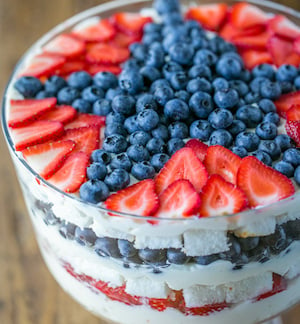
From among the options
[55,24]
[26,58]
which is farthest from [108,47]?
[55,24]

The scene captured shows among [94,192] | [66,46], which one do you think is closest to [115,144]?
[94,192]

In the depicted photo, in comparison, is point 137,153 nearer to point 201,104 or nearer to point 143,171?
point 143,171

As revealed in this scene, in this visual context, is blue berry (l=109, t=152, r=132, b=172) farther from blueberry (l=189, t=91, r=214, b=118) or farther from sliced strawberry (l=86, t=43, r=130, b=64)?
sliced strawberry (l=86, t=43, r=130, b=64)

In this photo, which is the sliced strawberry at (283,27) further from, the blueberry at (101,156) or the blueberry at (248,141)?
the blueberry at (101,156)

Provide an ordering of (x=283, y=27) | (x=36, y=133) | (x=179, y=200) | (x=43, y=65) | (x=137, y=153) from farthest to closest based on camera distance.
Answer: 1. (x=283, y=27)
2. (x=43, y=65)
3. (x=36, y=133)
4. (x=137, y=153)
5. (x=179, y=200)

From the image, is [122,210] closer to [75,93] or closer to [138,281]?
[138,281]

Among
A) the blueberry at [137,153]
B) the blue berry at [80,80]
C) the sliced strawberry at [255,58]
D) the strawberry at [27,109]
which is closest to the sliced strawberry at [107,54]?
the blue berry at [80,80]
